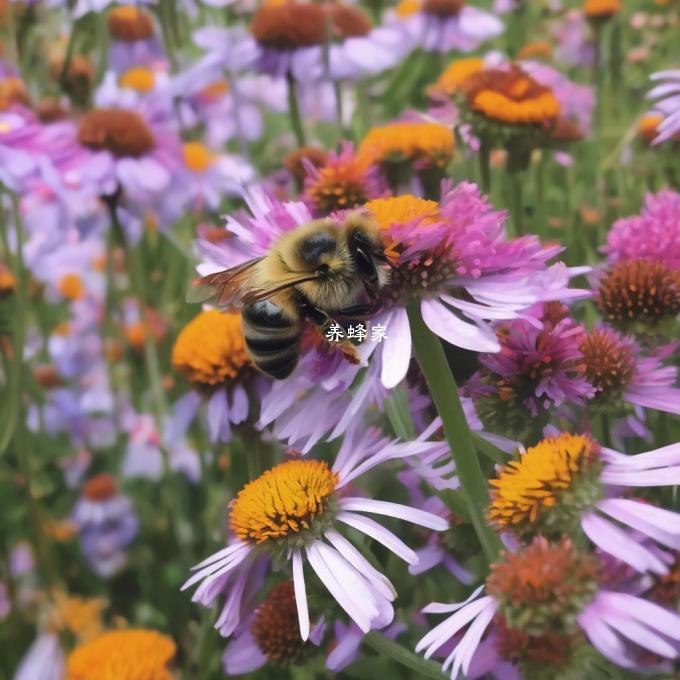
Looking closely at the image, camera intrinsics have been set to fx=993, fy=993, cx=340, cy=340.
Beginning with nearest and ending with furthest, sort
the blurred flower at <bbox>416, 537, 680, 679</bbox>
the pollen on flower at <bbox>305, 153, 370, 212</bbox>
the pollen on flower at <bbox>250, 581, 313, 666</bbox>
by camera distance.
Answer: the blurred flower at <bbox>416, 537, 680, 679</bbox>, the pollen on flower at <bbox>250, 581, 313, 666</bbox>, the pollen on flower at <bbox>305, 153, 370, 212</bbox>

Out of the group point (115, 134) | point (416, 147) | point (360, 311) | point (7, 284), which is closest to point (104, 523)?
point (7, 284)

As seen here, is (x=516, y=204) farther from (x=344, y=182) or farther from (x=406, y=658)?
(x=406, y=658)

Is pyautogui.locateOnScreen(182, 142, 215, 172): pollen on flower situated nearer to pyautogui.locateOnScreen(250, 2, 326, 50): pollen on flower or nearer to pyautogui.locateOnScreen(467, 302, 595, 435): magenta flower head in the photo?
pyautogui.locateOnScreen(250, 2, 326, 50): pollen on flower

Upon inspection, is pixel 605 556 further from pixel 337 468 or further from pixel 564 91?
pixel 564 91

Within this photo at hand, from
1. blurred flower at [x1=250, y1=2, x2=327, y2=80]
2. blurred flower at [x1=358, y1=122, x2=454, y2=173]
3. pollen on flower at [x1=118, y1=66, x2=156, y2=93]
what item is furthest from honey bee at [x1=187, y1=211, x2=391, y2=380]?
pollen on flower at [x1=118, y1=66, x2=156, y2=93]

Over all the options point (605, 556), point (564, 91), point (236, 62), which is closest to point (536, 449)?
point (605, 556)

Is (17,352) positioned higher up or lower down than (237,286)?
lower down
